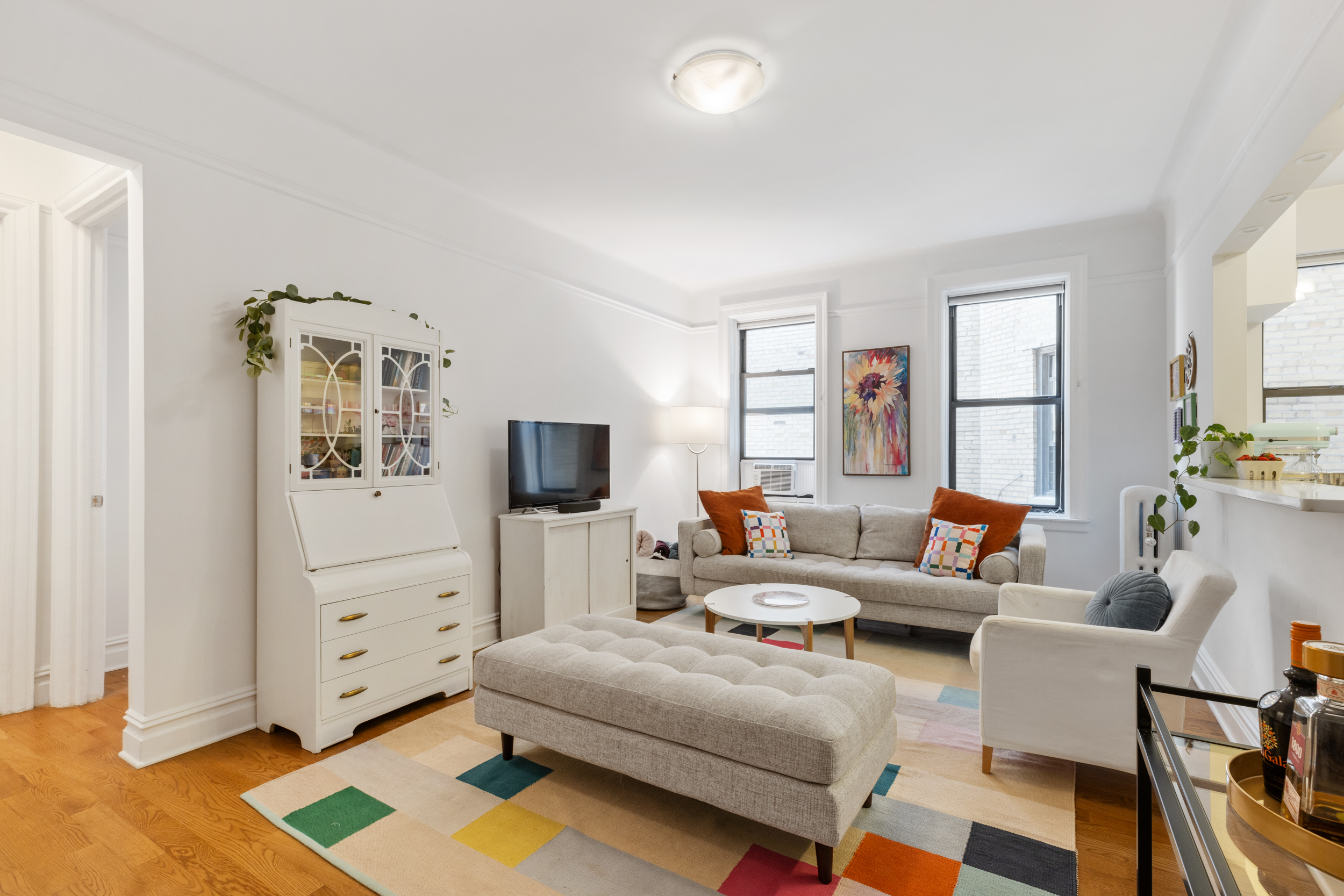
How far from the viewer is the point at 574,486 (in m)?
4.39

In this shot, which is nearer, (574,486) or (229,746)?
(229,746)

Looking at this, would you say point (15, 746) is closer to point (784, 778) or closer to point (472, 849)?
point (472, 849)

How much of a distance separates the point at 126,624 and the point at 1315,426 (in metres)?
5.56

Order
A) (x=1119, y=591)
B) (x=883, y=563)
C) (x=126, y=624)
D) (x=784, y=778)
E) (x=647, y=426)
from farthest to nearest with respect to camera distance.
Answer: (x=647, y=426), (x=883, y=563), (x=126, y=624), (x=1119, y=591), (x=784, y=778)

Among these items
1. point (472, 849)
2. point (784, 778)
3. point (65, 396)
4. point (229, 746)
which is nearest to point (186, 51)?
point (65, 396)

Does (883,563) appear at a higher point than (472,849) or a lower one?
higher

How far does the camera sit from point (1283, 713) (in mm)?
712

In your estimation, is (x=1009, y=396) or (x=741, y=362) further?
(x=741, y=362)

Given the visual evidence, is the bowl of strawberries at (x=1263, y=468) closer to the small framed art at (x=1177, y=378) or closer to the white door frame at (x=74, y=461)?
the small framed art at (x=1177, y=378)

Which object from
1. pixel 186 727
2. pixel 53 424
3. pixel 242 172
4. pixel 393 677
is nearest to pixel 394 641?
pixel 393 677

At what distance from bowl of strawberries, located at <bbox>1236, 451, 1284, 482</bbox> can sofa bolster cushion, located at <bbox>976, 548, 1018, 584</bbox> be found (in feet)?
4.46

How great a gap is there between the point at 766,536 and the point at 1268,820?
151 inches

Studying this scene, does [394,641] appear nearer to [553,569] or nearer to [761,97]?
[553,569]

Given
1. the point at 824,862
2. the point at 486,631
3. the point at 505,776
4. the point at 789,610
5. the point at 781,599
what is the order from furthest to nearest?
the point at 486,631
the point at 781,599
the point at 789,610
the point at 505,776
the point at 824,862
